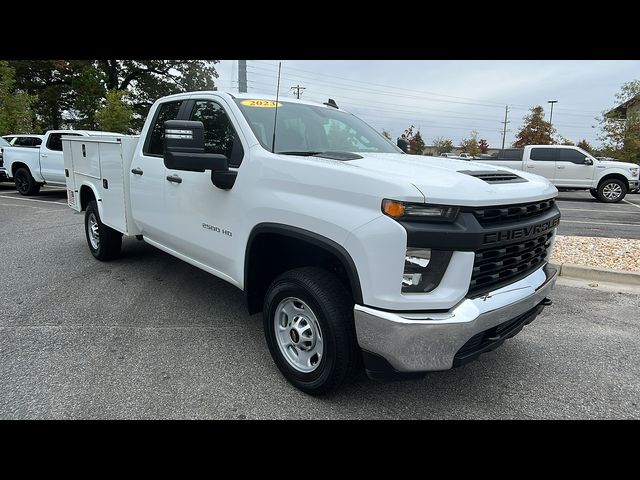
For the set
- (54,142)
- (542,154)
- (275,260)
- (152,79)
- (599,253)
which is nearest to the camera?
(275,260)

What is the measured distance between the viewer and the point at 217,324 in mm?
4000

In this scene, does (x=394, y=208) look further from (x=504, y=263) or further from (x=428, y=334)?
(x=504, y=263)

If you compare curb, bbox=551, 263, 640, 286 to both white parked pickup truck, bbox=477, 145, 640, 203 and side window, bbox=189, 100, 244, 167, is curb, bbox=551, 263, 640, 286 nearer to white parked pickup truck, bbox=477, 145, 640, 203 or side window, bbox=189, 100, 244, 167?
side window, bbox=189, 100, 244, 167

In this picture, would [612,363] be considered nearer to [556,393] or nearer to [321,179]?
[556,393]

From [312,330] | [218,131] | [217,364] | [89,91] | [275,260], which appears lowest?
[217,364]

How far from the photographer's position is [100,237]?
566 centimetres

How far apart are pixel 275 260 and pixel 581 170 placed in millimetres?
15996

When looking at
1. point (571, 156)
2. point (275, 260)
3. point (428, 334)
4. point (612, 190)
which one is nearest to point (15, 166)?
point (275, 260)

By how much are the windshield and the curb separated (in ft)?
10.3

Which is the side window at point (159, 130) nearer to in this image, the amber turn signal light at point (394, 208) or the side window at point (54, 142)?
the amber turn signal light at point (394, 208)

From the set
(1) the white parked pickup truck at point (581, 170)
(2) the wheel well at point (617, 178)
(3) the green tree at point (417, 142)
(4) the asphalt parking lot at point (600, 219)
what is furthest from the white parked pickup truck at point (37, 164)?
(3) the green tree at point (417, 142)

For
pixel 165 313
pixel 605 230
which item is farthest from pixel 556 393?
pixel 605 230

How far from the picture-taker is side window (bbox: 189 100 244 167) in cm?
333

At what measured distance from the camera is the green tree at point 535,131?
4009 centimetres
